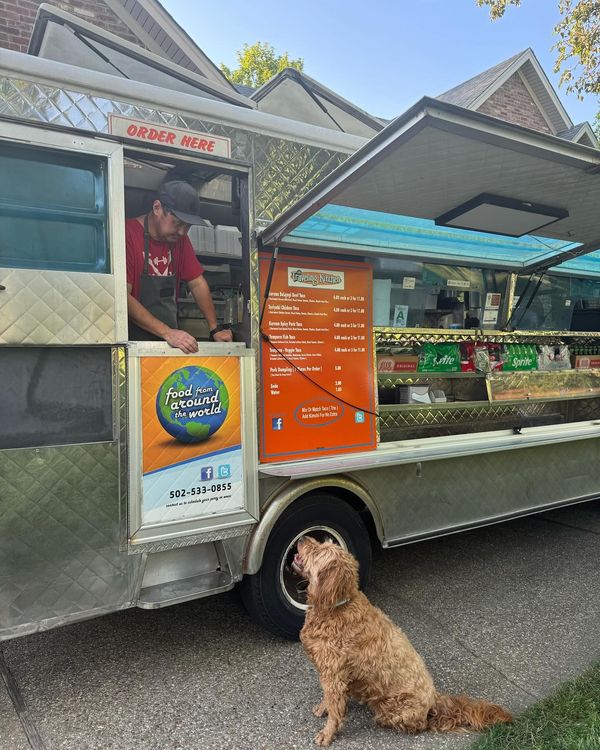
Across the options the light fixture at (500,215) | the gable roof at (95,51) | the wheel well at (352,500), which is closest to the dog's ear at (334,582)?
the wheel well at (352,500)

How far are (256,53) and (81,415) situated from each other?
29895mm

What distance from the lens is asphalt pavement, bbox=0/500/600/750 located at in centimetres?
250

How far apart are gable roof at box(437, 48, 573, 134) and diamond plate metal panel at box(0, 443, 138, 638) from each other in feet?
48.5

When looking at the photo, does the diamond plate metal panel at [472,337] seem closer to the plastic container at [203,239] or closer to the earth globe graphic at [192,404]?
the plastic container at [203,239]

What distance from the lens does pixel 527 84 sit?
52.5ft

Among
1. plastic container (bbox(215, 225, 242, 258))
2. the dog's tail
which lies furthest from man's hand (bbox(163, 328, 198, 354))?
the dog's tail

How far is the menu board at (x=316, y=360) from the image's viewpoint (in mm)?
3197

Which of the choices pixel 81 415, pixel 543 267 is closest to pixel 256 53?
pixel 543 267

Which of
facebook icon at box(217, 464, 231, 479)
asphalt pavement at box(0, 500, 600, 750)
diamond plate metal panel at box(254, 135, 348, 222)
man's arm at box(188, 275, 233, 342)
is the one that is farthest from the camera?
man's arm at box(188, 275, 233, 342)

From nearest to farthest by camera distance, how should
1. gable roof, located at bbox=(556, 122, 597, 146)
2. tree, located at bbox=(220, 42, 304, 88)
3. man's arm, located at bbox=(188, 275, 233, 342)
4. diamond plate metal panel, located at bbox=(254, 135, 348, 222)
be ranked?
diamond plate metal panel, located at bbox=(254, 135, 348, 222)
man's arm, located at bbox=(188, 275, 233, 342)
gable roof, located at bbox=(556, 122, 597, 146)
tree, located at bbox=(220, 42, 304, 88)

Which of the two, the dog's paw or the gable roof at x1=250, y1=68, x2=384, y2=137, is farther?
the gable roof at x1=250, y1=68, x2=384, y2=137

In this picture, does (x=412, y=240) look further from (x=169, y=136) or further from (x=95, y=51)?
(x=95, y=51)

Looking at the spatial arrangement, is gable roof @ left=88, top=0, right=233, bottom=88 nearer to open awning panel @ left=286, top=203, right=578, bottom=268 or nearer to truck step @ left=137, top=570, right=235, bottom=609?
open awning panel @ left=286, top=203, right=578, bottom=268

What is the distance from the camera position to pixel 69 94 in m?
2.50
